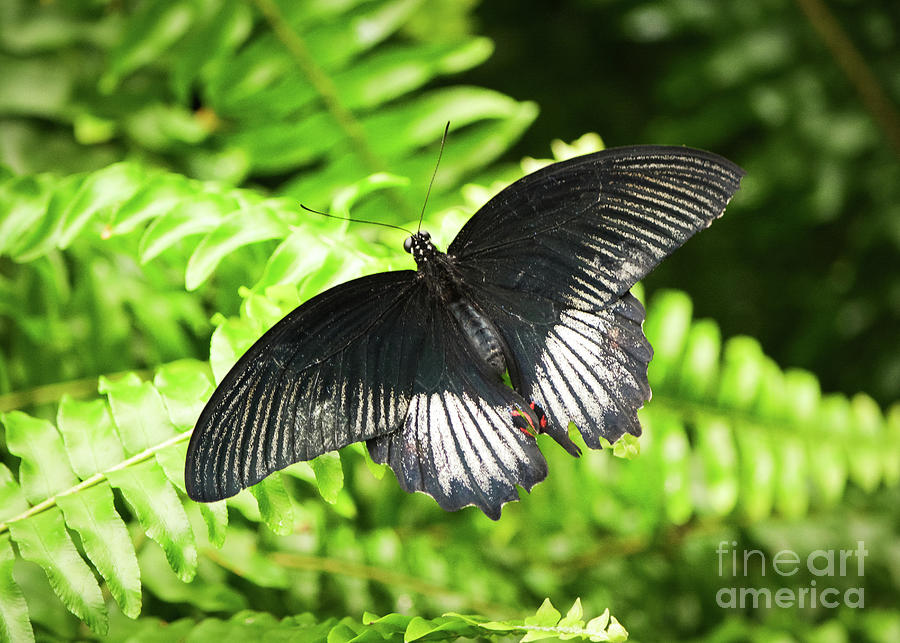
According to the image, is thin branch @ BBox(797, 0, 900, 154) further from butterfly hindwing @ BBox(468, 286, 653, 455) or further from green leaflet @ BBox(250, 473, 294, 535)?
green leaflet @ BBox(250, 473, 294, 535)

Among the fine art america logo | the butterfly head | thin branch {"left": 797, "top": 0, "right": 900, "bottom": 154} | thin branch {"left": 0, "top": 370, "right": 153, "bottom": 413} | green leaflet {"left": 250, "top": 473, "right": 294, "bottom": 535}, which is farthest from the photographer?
thin branch {"left": 797, "top": 0, "right": 900, "bottom": 154}

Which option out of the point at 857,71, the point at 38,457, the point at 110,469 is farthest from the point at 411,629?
the point at 857,71

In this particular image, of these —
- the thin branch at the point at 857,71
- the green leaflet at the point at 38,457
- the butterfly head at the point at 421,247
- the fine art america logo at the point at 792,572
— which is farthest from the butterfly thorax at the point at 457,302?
the thin branch at the point at 857,71

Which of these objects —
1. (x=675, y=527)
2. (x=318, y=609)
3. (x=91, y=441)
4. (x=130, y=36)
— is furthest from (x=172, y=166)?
Result: (x=675, y=527)

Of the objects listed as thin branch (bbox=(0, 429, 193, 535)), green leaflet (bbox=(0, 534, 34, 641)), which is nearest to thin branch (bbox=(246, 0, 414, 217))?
thin branch (bbox=(0, 429, 193, 535))

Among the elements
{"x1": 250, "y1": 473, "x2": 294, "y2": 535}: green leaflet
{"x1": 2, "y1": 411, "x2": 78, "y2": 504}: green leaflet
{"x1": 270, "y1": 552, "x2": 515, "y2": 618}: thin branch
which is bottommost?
{"x1": 270, "y1": 552, "x2": 515, "y2": 618}: thin branch
